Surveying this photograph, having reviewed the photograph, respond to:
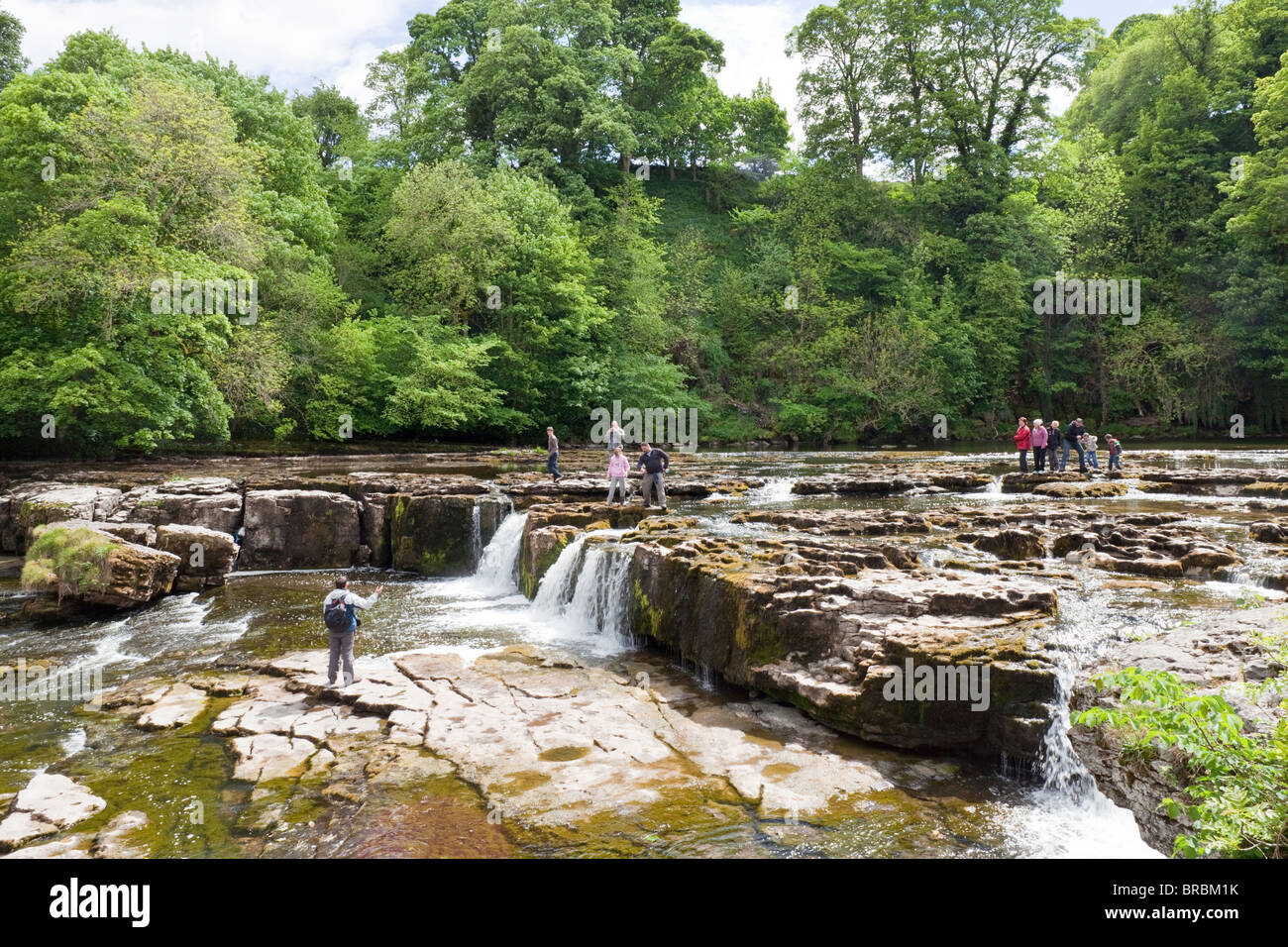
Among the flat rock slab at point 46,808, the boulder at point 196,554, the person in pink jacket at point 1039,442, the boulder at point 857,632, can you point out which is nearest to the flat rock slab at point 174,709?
the flat rock slab at point 46,808

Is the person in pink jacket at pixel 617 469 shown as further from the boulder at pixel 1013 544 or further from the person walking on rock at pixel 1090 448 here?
the person walking on rock at pixel 1090 448

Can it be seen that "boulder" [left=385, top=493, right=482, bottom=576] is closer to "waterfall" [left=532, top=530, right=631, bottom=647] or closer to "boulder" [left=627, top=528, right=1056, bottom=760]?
"waterfall" [left=532, top=530, right=631, bottom=647]

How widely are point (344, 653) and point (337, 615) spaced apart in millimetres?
574

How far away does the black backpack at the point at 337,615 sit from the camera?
31.5 ft

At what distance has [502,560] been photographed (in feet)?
55.7

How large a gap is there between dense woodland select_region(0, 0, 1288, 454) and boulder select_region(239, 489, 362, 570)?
795 cm

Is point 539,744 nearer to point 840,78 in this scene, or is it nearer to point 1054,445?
point 1054,445

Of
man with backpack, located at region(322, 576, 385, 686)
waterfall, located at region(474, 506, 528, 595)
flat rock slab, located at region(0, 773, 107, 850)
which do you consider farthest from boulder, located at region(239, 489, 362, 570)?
flat rock slab, located at region(0, 773, 107, 850)

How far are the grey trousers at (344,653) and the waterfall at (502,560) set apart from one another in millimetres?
6389

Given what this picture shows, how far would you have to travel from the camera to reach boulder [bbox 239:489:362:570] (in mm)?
18562

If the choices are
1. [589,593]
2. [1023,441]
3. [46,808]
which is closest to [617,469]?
[589,593]

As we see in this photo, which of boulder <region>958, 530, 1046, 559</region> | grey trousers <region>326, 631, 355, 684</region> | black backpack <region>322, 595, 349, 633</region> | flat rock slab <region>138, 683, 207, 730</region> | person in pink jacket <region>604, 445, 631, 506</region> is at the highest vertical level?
person in pink jacket <region>604, 445, 631, 506</region>
